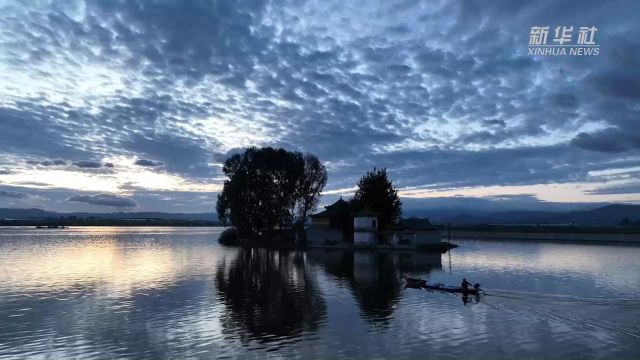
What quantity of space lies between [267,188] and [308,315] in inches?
2682

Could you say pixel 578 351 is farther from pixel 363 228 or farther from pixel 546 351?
pixel 363 228

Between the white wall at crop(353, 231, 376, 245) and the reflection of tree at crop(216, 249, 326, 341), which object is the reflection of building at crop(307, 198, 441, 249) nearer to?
the white wall at crop(353, 231, 376, 245)

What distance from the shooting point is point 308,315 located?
1060 inches

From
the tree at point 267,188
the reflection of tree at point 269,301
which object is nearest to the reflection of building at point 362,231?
the tree at point 267,188

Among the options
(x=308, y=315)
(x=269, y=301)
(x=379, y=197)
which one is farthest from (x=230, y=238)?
(x=308, y=315)

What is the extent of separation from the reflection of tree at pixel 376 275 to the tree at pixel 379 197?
47.3ft

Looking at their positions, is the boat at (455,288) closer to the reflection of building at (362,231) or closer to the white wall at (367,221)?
the reflection of building at (362,231)

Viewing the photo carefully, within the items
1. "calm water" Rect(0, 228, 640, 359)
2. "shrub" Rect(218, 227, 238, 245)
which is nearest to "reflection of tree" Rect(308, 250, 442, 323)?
"calm water" Rect(0, 228, 640, 359)

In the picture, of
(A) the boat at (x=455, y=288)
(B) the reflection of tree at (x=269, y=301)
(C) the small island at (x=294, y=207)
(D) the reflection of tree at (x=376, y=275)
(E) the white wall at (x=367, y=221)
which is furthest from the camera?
(C) the small island at (x=294, y=207)

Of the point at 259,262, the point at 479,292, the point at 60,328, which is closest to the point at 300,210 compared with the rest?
the point at 259,262

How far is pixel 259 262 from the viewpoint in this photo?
61.7 m

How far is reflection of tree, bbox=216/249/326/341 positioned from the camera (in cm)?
2403

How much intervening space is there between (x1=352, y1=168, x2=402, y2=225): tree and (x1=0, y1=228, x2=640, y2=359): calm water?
41258 millimetres

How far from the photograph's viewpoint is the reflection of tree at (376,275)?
29.8m
